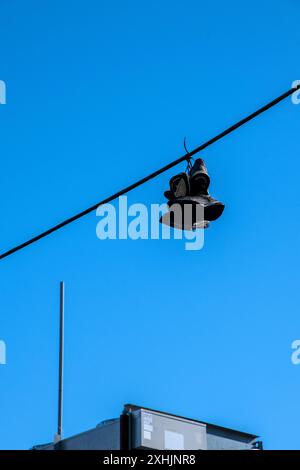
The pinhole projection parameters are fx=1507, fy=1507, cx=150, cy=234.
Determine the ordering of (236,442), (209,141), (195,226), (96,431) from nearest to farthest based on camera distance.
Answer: (209,141), (195,226), (96,431), (236,442)

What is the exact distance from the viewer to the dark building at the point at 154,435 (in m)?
24.4

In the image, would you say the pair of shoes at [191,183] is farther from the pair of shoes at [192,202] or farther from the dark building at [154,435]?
the dark building at [154,435]

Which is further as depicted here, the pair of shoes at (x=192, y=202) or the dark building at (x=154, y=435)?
the dark building at (x=154, y=435)

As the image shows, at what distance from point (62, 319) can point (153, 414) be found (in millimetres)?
5237

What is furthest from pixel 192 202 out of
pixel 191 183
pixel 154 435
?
pixel 154 435

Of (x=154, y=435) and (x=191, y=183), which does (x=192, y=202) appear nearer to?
(x=191, y=183)

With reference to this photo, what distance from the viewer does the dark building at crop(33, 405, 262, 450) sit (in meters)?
24.4

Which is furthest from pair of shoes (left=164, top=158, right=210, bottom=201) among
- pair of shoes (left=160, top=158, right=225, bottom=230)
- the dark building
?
the dark building

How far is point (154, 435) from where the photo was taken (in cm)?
2548

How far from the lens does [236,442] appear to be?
30.3 m

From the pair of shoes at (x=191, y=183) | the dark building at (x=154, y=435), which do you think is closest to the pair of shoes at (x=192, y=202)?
the pair of shoes at (x=191, y=183)

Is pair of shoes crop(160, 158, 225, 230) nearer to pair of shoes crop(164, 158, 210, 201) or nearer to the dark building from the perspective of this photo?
pair of shoes crop(164, 158, 210, 201)
